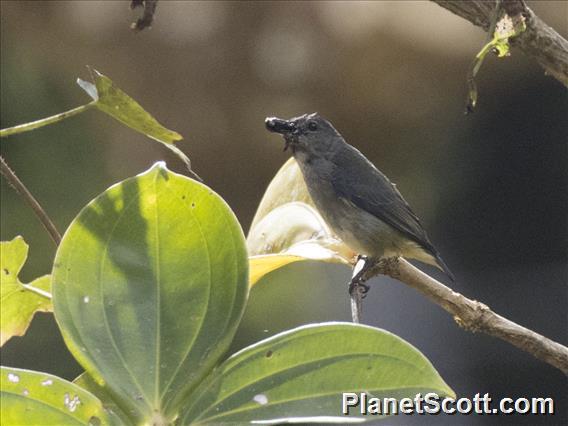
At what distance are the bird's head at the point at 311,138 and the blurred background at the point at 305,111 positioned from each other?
1293 mm

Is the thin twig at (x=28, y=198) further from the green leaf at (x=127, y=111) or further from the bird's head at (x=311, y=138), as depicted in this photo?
A: the bird's head at (x=311, y=138)

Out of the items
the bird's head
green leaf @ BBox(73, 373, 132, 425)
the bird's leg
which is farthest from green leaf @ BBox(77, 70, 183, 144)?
the bird's head

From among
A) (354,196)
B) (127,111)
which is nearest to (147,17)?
(127,111)

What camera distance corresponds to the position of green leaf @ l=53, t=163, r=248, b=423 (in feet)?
2.52

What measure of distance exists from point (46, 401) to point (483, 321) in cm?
58

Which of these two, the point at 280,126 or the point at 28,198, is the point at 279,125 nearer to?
the point at 280,126

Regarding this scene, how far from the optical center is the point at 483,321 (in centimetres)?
111

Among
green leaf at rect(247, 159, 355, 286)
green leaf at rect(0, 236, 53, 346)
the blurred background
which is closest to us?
green leaf at rect(0, 236, 53, 346)

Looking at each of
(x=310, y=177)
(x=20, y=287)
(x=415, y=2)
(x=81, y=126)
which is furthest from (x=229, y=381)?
(x=415, y=2)

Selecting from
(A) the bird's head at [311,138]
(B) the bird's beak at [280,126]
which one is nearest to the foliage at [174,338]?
(B) the bird's beak at [280,126]

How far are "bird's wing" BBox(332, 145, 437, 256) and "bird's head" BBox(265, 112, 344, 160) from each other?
1.8 inches

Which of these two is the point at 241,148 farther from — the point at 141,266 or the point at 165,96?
the point at 141,266

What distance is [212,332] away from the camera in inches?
30.4

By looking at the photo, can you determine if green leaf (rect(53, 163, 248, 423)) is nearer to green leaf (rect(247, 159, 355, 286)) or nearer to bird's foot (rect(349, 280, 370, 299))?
green leaf (rect(247, 159, 355, 286))
